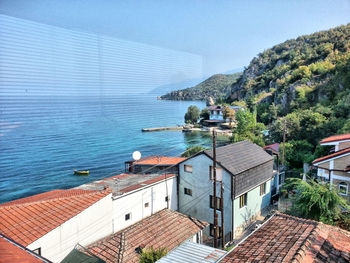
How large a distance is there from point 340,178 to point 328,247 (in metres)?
3.99

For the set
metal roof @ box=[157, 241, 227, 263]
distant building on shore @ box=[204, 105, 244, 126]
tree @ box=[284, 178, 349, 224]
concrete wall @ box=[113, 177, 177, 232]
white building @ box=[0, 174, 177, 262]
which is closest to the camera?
metal roof @ box=[157, 241, 227, 263]

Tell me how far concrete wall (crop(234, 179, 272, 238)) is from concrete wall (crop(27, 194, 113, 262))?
149 inches

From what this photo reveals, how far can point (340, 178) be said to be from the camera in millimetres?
5953

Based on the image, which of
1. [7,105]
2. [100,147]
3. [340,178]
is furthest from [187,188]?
[100,147]

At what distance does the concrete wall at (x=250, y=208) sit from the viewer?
7.03 m

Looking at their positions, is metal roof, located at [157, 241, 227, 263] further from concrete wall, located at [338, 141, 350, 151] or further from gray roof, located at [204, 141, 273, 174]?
concrete wall, located at [338, 141, 350, 151]

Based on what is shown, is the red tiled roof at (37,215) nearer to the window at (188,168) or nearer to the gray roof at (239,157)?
the window at (188,168)

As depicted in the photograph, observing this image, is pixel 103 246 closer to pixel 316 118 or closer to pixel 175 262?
pixel 175 262

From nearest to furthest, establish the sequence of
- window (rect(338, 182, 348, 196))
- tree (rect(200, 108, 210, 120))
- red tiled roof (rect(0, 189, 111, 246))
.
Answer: red tiled roof (rect(0, 189, 111, 246)) → window (rect(338, 182, 348, 196)) → tree (rect(200, 108, 210, 120))

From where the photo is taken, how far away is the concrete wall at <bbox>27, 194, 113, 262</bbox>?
3.77 metres

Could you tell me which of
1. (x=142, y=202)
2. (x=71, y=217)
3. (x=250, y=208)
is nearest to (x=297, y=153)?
(x=250, y=208)

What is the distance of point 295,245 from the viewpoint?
283 cm

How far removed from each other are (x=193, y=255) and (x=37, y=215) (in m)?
2.78

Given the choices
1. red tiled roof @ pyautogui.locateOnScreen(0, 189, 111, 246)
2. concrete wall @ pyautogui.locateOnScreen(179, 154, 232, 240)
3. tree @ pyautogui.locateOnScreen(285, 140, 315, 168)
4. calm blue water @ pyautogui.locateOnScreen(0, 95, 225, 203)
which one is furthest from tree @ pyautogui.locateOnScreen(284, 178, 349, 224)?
tree @ pyautogui.locateOnScreen(285, 140, 315, 168)
